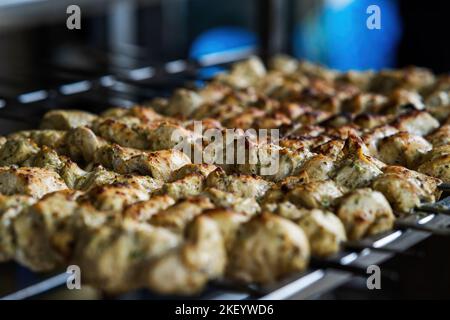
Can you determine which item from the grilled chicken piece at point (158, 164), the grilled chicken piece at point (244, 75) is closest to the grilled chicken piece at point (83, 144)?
the grilled chicken piece at point (158, 164)

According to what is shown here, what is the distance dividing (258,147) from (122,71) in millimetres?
2392

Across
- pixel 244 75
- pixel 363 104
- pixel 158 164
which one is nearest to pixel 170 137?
pixel 158 164

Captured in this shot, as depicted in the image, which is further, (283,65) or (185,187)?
(283,65)

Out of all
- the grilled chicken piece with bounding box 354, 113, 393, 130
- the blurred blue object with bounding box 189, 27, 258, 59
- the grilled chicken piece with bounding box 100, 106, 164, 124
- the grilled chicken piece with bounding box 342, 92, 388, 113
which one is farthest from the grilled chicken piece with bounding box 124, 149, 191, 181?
the blurred blue object with bounding box 189, 27, 258, 59

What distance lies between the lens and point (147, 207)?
2598 millimetres

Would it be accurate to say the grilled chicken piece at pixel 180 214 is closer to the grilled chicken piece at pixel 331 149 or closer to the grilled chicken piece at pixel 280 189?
the grilled chicken piece at pixel 280 189

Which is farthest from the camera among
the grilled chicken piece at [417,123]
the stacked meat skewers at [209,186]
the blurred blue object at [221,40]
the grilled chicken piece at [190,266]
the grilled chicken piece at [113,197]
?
the blurred blue object at [221,40]

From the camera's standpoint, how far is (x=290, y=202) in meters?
2.79

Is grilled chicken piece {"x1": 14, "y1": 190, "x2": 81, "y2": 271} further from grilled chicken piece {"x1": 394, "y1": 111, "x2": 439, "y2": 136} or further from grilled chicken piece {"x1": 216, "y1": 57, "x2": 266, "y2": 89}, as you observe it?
grilled chicken piece {"x1": 216, "y1": 57, "x2": 266, "y2": 89}

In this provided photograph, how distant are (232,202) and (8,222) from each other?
2.40 ft

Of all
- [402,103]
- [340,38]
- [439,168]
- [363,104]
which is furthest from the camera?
[340,38]

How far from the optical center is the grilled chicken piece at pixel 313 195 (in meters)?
2.78

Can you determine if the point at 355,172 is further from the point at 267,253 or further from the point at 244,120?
the point at 244,120

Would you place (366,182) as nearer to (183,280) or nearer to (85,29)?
(183,280)
